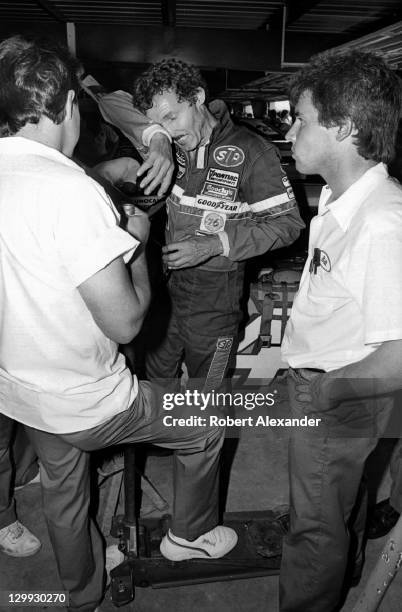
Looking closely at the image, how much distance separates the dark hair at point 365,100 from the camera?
1346mm

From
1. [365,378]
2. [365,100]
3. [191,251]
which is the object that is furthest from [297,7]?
[365,378]

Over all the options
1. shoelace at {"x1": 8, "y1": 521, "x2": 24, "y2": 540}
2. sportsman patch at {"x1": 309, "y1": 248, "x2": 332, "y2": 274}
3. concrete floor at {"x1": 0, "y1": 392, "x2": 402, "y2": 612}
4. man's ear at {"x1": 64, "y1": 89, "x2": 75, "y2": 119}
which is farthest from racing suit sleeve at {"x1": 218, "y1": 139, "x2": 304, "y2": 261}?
shoelace at {"x1": 8, "y1": 521, "x2": 24, "y2": 540}

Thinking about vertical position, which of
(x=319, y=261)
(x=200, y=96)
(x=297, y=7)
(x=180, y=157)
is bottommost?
(x=319, y=261)

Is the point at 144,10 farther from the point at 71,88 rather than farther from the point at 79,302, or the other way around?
the point at 79,302

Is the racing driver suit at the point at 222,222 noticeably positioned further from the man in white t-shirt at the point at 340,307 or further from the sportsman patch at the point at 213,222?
the man in white t-shirt at the point at 340,307

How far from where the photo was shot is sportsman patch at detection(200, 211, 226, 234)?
7.09 feet

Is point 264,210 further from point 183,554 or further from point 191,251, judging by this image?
point 183,554

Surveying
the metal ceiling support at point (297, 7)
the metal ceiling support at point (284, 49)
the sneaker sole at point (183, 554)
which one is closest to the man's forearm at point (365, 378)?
the sneaker sole at point (183, 554)

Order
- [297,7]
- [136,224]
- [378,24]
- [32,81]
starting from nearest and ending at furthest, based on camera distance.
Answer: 1. [32,81]
2. [136,224]
3. [297,7]
4. [378,24]

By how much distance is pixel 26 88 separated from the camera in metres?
1.20

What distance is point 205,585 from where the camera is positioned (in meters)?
1.99

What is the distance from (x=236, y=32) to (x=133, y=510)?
399 centimetres

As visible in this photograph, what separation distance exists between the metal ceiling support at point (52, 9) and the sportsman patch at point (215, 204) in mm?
3359

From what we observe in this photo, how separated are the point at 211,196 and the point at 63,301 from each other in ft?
3.50
